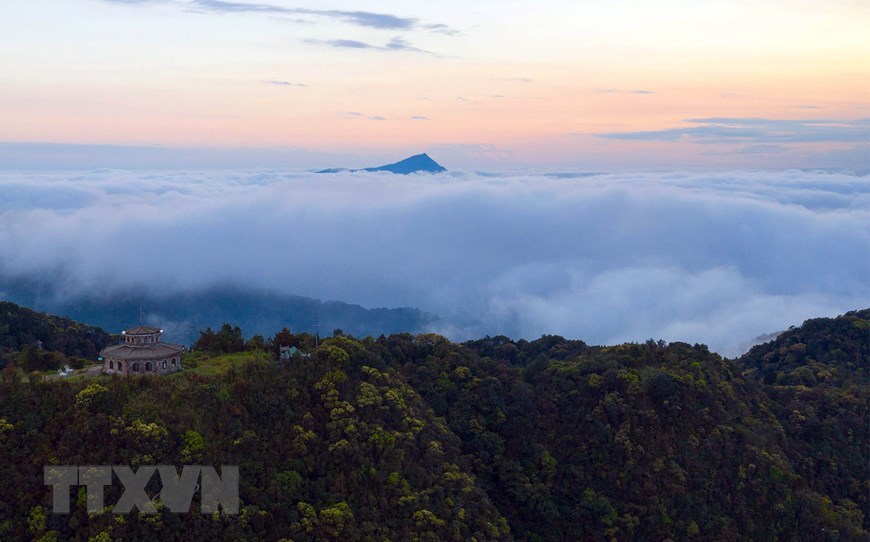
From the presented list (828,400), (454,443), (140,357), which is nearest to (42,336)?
(140,357)

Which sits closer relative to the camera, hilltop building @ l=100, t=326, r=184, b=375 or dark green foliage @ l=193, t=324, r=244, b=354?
hilltop building @ l=100, t=326, r=184, b=375

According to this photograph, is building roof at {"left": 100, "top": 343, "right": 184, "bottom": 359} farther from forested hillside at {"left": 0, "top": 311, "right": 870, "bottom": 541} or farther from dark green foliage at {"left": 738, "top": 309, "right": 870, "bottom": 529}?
dark green foliage at {"left": 738, "top": 309, "right": 870, "bottom": 529}

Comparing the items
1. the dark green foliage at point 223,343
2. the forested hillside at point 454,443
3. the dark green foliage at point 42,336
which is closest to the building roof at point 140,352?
the forested hillside at point 454,443

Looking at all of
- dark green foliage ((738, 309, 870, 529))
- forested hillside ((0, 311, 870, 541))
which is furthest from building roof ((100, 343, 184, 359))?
dark green foliage ((738, 309, 870, 529))

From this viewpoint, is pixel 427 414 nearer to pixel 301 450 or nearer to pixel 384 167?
pixel 301 450

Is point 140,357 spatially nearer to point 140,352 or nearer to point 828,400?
point 140,352
